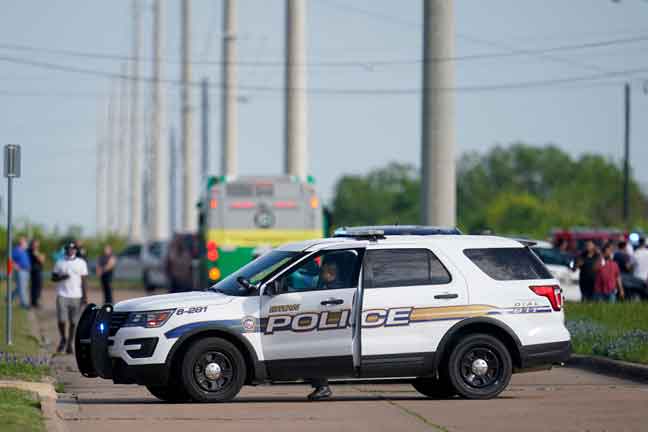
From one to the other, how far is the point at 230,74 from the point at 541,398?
→ 123 feet

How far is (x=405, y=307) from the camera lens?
1577 centimetres

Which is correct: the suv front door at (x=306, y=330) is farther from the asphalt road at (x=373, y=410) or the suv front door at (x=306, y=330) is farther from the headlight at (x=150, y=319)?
the headlight at (x=150, y=319)

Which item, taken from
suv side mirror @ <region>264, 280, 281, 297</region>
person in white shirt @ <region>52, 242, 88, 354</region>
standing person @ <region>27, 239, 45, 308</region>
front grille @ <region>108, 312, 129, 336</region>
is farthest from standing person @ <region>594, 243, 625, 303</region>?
standing person @ <region>27, 239, 45, 308</region>

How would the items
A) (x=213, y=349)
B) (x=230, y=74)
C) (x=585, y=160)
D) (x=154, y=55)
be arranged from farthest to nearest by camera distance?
(x=585, y=160) < (x=154, y=55) < (x=230, y=74) < (x=213, y=349)

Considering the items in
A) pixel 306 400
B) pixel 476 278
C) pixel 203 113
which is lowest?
pixel 306 400

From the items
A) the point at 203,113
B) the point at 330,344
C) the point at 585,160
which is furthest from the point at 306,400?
the point at 585,160

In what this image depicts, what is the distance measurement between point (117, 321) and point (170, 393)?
95 cm

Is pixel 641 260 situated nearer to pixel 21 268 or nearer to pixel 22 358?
pixel 22 358

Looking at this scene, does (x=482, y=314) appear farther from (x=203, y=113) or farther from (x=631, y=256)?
(x=203, y=113)

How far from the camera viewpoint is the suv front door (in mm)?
15531

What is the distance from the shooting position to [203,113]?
6238 centimetres

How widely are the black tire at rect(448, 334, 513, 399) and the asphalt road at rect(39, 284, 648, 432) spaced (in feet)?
0.62

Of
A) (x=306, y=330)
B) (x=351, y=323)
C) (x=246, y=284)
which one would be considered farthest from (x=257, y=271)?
(x=351, y=323)

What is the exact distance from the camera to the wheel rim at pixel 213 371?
15430 millimetres
